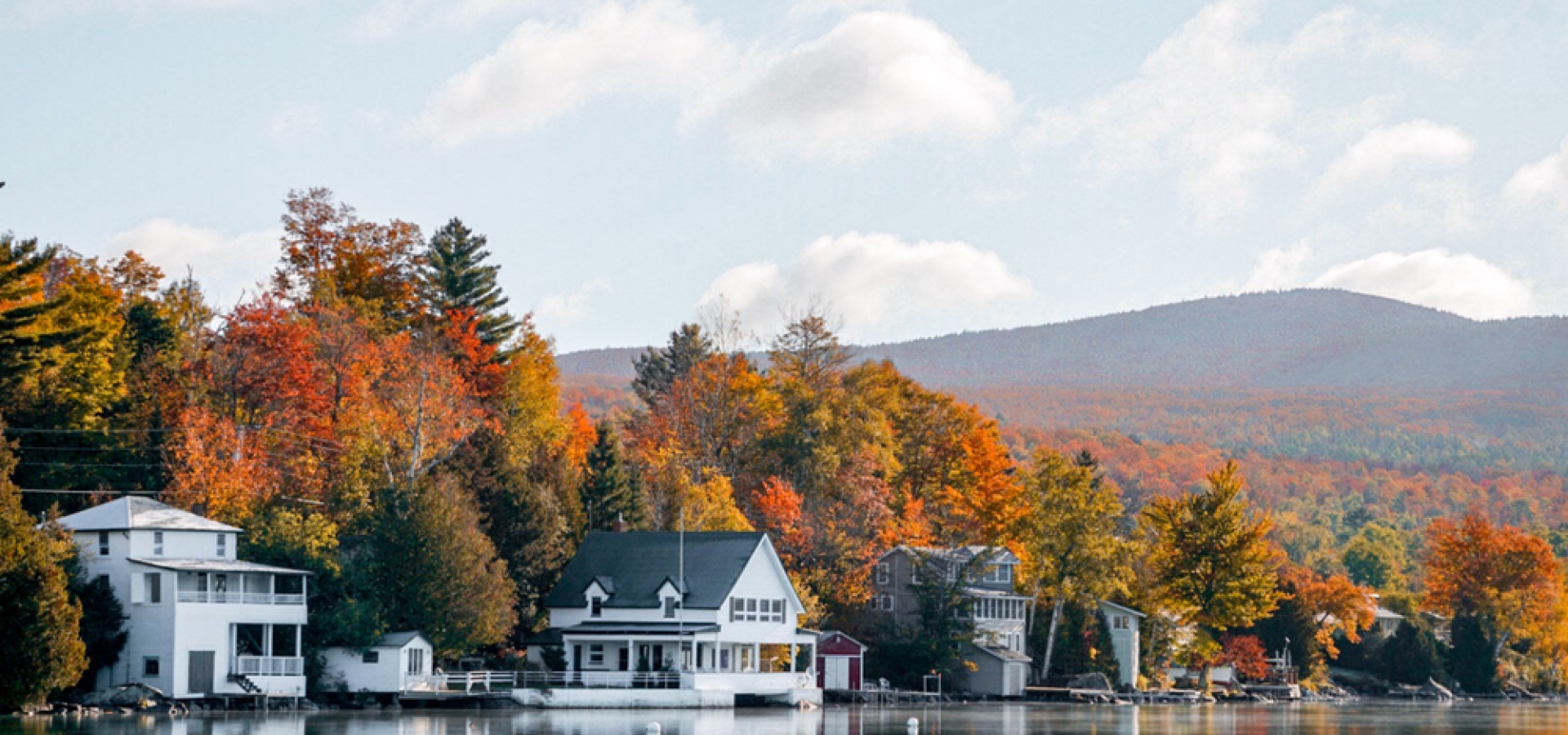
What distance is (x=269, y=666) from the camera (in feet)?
225

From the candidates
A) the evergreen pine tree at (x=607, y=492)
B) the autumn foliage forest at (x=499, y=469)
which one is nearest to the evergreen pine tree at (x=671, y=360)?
the autumn foliage forest at (x=499, y=469)

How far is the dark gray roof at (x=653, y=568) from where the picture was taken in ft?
265

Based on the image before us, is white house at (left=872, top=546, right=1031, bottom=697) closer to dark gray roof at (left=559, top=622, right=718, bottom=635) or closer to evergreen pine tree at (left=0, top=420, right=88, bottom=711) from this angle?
dark gray roof at (left=559, top=622, right=718, bottom=635)

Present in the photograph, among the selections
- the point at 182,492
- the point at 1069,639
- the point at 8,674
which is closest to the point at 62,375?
the point at 182,492

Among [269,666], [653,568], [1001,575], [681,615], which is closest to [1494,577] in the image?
[1001,575]

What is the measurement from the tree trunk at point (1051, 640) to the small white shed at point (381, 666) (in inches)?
1565

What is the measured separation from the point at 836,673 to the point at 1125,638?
2338 cm

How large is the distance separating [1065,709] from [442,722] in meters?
35.4

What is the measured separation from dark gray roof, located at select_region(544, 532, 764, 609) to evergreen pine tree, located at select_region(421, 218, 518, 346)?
18328 mm

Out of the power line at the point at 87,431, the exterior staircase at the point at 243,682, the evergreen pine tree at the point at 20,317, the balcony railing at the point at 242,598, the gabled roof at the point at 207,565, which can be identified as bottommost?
the exterior staircase at the point at 243,682

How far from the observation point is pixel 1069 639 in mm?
Answer: 100438

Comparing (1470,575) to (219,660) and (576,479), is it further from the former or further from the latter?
(219,660)

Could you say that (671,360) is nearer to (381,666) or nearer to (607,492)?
(607,492)

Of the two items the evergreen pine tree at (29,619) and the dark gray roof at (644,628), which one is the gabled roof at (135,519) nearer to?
the evergreen pine tree at (29,619)
